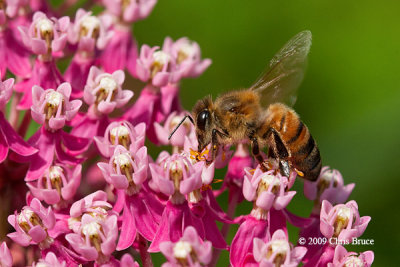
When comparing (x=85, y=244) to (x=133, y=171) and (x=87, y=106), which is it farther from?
(x=87, y=106)

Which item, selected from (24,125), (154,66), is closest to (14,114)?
(24,125)

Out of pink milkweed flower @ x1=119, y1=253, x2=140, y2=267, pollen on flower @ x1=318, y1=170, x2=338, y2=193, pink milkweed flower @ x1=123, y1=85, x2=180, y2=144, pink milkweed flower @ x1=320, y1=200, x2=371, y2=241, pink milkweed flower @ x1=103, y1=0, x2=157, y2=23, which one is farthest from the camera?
pink milkweed flower @ x1=103, y1=0, x2=157, y2=23

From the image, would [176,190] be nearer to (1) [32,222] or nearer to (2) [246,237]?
(2) [246,237]

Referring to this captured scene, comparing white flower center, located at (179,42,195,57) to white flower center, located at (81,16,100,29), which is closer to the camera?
white flower center, located at (81,16,100,29)

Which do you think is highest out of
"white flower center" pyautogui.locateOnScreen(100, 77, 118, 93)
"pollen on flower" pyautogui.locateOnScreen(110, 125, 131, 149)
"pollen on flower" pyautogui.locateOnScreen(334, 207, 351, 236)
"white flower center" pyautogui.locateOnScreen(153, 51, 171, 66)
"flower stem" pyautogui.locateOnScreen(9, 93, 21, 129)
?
"white flower center" pyautogui.locateOnScreen(153, 51, 171, 66)

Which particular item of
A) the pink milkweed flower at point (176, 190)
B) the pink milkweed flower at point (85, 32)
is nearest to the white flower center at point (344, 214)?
the pink milkweed flower at point (176, 190)

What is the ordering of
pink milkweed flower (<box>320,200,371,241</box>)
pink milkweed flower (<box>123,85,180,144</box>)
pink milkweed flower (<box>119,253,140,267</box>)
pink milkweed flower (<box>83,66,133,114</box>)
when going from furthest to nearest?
pink milkweed flower (<box>123,85,180,144</box>)
pink milkweed flower (<box>83,66,133,114</box>)
pink milkweed flower (<box>320,200,371,241</box>)
pink milkweed flower (<box>119,253,140,267</box>)

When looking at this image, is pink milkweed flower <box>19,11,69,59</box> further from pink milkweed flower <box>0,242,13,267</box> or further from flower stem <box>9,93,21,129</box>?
pink milkweed flower <box>0,242,13,267</box>

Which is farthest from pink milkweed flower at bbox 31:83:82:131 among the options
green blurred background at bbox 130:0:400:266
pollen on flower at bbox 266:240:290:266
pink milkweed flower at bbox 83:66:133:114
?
green blurred background at bbox 130:0:400:266
